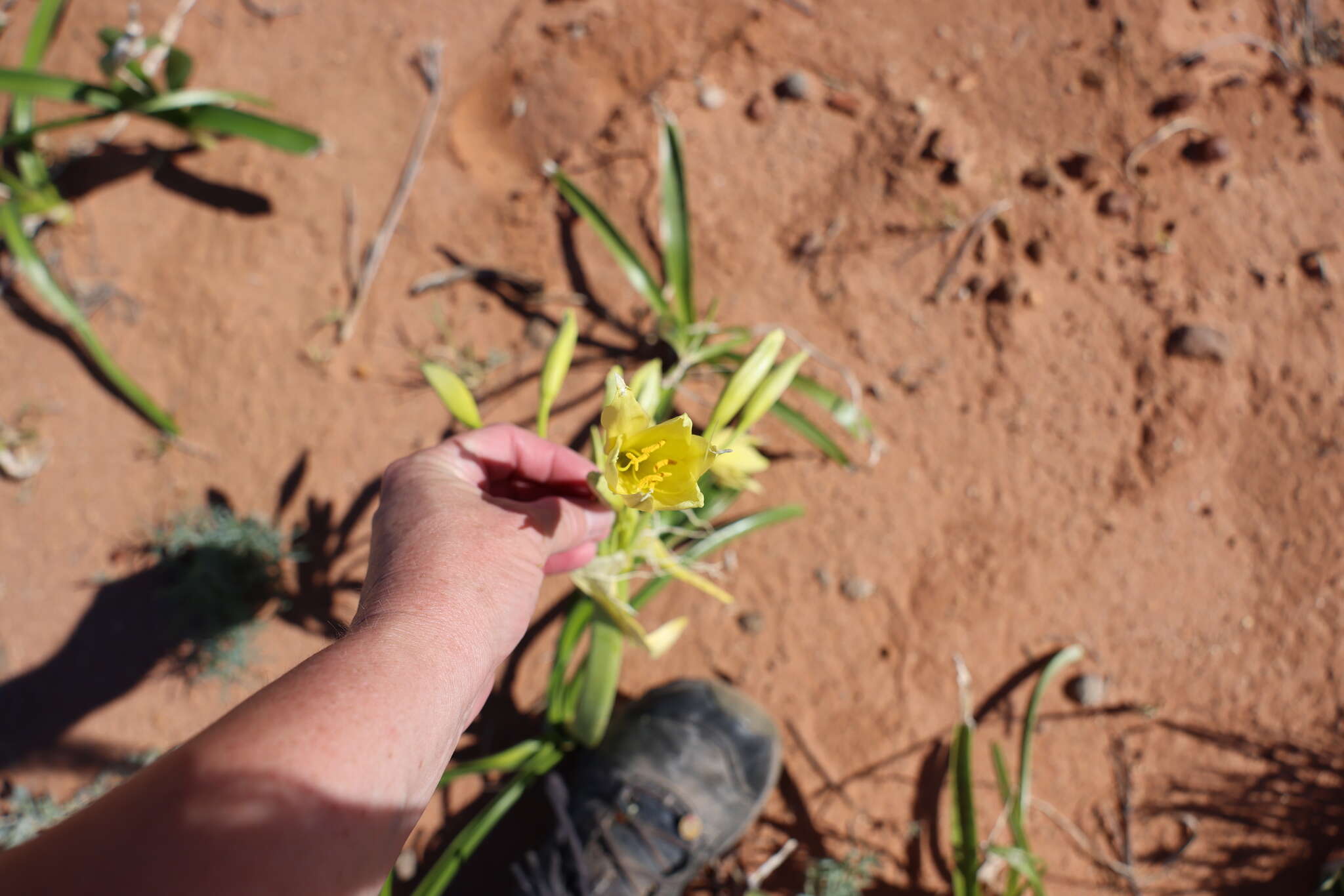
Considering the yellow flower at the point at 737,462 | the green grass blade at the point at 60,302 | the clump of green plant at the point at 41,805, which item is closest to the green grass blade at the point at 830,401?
the yellow flower at the point at 737,462

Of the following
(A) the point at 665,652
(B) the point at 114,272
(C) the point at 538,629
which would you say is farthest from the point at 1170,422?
(B) the point at 114,272

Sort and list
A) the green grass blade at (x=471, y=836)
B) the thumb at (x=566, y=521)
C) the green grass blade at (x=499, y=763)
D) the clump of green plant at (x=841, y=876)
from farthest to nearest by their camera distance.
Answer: the clump of green plant at (x=841, y=876)
the green grass blade at (x=499, y=763)
the green grass blade at (x=471, y=836)
the thumb at (x=566, y=521)

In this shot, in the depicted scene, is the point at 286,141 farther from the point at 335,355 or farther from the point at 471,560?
the point at 471,560

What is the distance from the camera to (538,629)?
2336mm

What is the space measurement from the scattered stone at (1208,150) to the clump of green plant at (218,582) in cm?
341

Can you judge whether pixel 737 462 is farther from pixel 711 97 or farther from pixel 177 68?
pixel 177 68

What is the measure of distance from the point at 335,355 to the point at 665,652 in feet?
5.27

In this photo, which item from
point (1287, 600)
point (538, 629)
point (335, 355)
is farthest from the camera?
point (335, 355)

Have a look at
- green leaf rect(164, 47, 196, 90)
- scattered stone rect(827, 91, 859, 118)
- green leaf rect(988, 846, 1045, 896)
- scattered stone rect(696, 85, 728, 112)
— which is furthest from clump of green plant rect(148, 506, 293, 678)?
scattered stone rect(827, 91, 859, 118)

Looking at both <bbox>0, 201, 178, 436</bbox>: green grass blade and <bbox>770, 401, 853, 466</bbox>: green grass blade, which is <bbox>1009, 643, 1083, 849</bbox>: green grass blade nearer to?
<bbox>770, 401, 853, 466</bbox>: green grass blade

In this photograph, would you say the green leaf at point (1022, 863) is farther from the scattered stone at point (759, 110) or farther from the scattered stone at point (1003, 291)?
the scattered stone at point (759, 110)

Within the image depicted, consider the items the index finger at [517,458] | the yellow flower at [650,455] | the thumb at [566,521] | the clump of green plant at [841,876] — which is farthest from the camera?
the clump of green plant at [841,876]

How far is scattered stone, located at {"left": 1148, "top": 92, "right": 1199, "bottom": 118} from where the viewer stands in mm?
2434

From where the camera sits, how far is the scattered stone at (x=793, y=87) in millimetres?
2547
